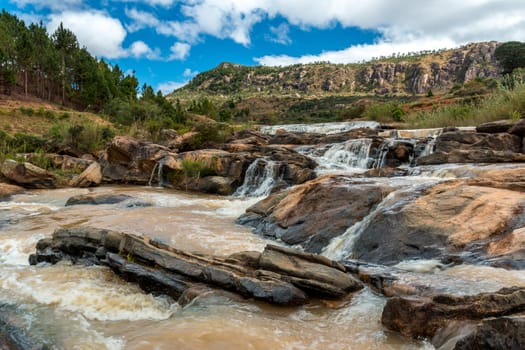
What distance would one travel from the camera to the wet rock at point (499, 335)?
8.40ft

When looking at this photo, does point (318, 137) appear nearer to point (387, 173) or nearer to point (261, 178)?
point (261, 178)

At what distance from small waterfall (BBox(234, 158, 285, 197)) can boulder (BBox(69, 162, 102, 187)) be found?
6.51 meters

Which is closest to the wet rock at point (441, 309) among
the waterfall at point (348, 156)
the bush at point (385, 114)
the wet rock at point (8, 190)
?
the waterfall at point (348, 156)

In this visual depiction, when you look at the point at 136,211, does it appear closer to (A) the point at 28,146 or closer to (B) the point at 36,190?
(B) the point at 36,190

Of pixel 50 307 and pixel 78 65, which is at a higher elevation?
pixel 78 65

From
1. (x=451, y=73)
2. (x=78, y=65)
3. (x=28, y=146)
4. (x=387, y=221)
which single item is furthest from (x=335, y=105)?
(x=387, y=221)

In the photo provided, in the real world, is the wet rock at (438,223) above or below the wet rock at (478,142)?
below

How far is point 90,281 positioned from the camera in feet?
17.3

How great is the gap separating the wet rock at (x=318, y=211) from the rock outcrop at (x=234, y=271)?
208cm

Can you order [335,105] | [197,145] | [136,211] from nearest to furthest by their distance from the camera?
[136,211]
[197,145]
[335,105]

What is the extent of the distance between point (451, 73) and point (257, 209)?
336 feet

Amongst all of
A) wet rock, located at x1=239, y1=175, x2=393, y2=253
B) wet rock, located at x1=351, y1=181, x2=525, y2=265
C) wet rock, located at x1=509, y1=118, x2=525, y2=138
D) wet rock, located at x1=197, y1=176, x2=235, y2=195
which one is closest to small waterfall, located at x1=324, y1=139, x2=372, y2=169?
wet rock, located at x1=197, y1=176, x2=235, y2=195

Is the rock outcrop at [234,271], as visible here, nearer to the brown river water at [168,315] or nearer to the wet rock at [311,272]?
the wet rock at [311,272]

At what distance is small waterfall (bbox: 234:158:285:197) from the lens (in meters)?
15.3
